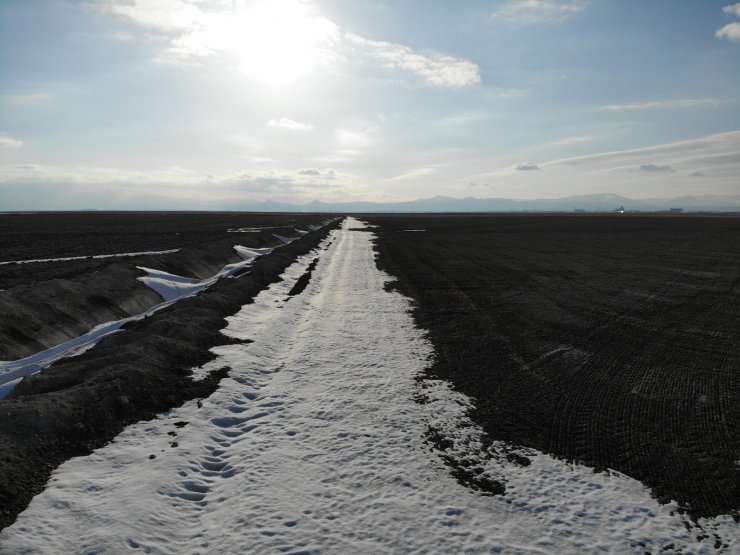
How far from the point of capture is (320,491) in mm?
5656

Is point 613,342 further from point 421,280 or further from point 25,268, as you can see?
point 25,268

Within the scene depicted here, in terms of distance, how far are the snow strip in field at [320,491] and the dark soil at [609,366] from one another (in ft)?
2.07

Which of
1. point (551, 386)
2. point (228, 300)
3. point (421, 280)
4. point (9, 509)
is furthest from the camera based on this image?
point (421, 280)

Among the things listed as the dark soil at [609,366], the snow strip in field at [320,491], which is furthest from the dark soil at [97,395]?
the dark soil at [609,366]

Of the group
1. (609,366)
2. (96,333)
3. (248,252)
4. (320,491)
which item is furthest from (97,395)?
(248,252)

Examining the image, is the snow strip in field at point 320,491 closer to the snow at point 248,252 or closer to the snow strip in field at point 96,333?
the snow strip in field at point 96,333

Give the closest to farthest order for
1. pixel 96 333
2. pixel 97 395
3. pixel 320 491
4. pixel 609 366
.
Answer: pixel 320 491 < pixel 97 395 < pixel 609 366 < pixel 96 333

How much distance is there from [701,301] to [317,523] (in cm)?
1681

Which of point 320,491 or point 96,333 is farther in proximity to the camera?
point 96,333

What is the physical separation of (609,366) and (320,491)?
705 cm

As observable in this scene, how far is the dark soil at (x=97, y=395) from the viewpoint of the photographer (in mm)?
5879

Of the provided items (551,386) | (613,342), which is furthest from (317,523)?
(613,342)

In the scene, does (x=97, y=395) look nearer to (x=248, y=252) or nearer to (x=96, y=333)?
(x=96, y=333)

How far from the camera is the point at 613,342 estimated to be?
454 inches
